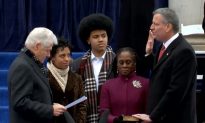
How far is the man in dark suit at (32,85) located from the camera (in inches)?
145

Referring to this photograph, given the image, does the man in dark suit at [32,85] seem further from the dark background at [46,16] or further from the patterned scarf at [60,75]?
the dark background at [46,16]

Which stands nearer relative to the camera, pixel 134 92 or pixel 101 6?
pixel 134 92

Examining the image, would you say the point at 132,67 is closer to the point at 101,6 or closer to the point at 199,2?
the point at 199,2

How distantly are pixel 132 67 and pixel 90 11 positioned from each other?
5.41 metres

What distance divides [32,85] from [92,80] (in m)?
0.67

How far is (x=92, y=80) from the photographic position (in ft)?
14.0

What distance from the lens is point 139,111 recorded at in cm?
402

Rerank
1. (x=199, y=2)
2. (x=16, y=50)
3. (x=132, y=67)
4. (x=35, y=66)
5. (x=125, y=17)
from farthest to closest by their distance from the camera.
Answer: (x=16, y=50)
(x=199, y=2)
(x=125, y=17)
(x=132, y=67)
(x=35, y=66)

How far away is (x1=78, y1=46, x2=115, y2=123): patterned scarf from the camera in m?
4.22

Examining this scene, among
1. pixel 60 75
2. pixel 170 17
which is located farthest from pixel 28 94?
pixel 170 17

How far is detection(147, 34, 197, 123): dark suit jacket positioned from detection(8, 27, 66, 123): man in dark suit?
2.13ft

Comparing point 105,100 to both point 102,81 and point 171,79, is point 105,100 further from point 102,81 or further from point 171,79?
point 171,79

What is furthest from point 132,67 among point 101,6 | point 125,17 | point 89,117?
point 101,6

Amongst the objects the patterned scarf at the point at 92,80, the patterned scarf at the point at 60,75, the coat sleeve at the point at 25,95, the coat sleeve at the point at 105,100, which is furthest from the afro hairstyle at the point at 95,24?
the coat sleeve at the point at 25,95
